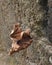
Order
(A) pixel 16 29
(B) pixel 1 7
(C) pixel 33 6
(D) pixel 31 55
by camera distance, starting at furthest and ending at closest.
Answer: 1. (B) pixel 1 7
2. (D) pixel 31 55
3. (C) pixel 33 6
4. (A) pixel 16 29

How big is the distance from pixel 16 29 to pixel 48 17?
17.5 inches

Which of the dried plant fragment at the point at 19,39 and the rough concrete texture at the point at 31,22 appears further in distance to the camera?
the rough concrete texture at the point at 31,22

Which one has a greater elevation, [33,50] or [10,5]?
[10,5]

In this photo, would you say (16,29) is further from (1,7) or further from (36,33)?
(1,7)

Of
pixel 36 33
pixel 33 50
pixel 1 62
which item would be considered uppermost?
pixel 36 33

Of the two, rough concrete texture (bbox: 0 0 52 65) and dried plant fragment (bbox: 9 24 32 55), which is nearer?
dried plant fragment (bbox: 9 24 32 55)

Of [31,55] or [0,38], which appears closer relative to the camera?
[31,55]

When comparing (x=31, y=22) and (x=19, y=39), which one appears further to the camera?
(x=31, y=22)

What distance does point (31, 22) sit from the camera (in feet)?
6.64

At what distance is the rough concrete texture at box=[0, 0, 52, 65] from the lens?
1.96 m

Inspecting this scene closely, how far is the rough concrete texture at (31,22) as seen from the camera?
196cm

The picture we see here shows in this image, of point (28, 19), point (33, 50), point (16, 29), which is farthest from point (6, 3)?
point (16, 29)

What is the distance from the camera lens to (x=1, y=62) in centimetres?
234

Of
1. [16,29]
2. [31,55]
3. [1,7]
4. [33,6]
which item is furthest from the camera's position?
[1,7]
